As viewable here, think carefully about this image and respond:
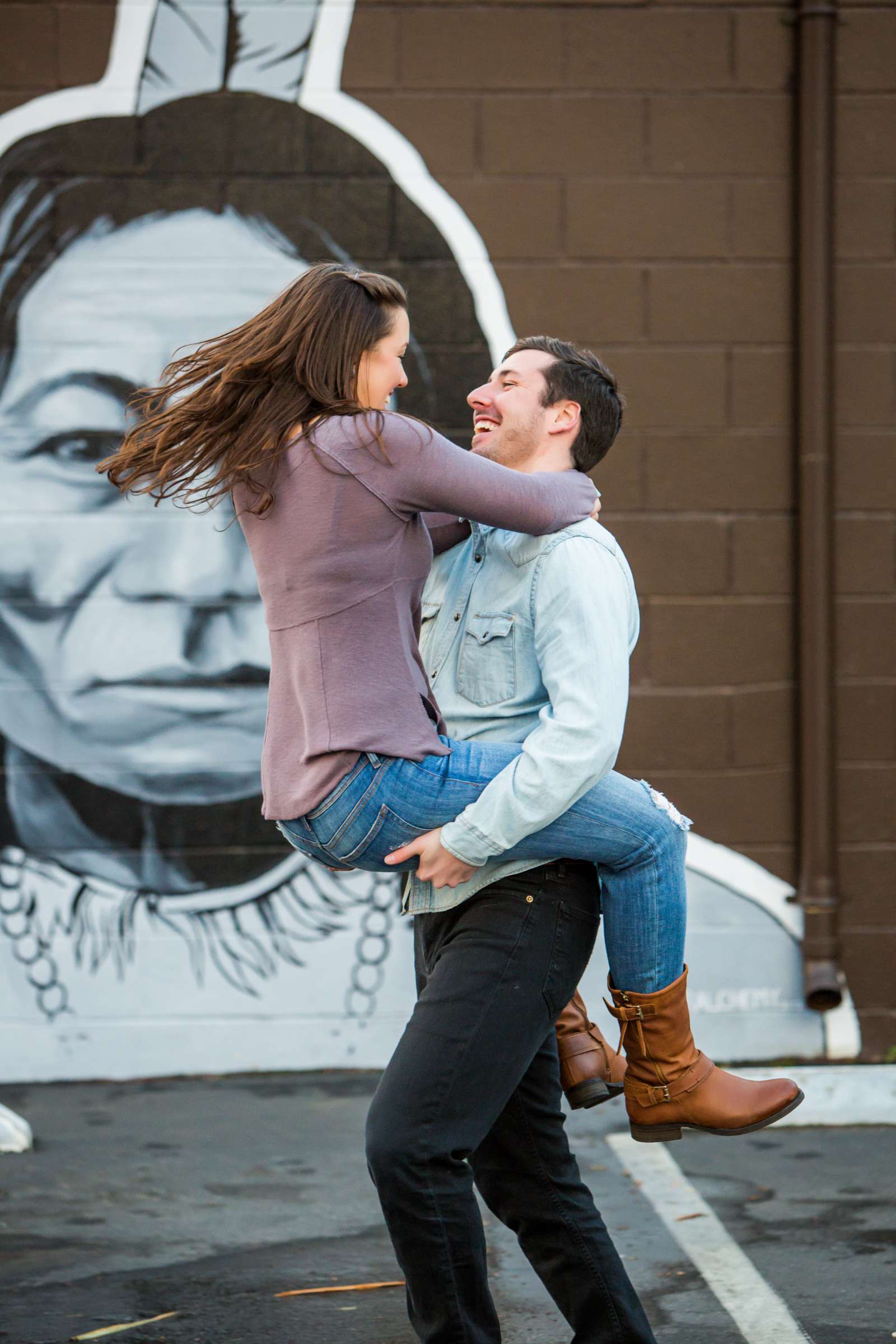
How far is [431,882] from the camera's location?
Result: 7.64 ft

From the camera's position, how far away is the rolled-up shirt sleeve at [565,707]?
221 centimetres

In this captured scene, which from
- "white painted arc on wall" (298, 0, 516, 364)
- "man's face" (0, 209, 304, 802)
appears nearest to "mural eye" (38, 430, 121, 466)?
"man's face" (0, 209, 304, 802)

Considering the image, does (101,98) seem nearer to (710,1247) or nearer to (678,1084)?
(678,1084)

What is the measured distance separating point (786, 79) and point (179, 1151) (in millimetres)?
4026

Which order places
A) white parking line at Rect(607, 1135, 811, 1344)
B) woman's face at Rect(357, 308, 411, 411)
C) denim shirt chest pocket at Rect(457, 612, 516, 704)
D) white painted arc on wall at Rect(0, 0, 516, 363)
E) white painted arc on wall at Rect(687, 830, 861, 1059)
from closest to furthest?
1. woman's face at Rect(357, 308, 411, 411)
2. denim shirt chest pocket at Rect(457, 612, 516, 704)
3. white parking line at Rect(607, 1135, 811, 1344)
4. white painted arc on wall at Rect(0, 0, 516, 363)
5. white painted arc on wall at Rect(687, 830, 861, 1059)

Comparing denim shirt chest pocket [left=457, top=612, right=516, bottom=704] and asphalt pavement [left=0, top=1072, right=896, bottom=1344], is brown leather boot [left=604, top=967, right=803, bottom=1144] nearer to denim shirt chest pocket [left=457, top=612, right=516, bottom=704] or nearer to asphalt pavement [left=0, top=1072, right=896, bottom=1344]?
denim shirt chest pocket [left=457, top=612, right=516, bottom=704]

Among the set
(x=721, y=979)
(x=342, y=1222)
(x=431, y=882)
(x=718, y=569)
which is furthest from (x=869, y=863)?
(x=431, y=882)

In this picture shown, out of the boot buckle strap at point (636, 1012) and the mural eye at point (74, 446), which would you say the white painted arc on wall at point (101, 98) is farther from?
the boot buckle strap at point (636, 1012)

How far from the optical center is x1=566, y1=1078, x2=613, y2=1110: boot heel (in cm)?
260

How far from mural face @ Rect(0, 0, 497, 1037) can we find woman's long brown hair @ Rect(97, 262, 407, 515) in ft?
8.39

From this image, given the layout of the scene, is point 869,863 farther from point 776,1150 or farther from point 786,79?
point 786,79

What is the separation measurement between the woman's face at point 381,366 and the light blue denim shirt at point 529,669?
35 centimetres

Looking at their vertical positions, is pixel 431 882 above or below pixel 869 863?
above

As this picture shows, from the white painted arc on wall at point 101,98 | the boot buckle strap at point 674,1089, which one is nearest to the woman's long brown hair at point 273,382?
the boot buckle strap at point 674,1089
